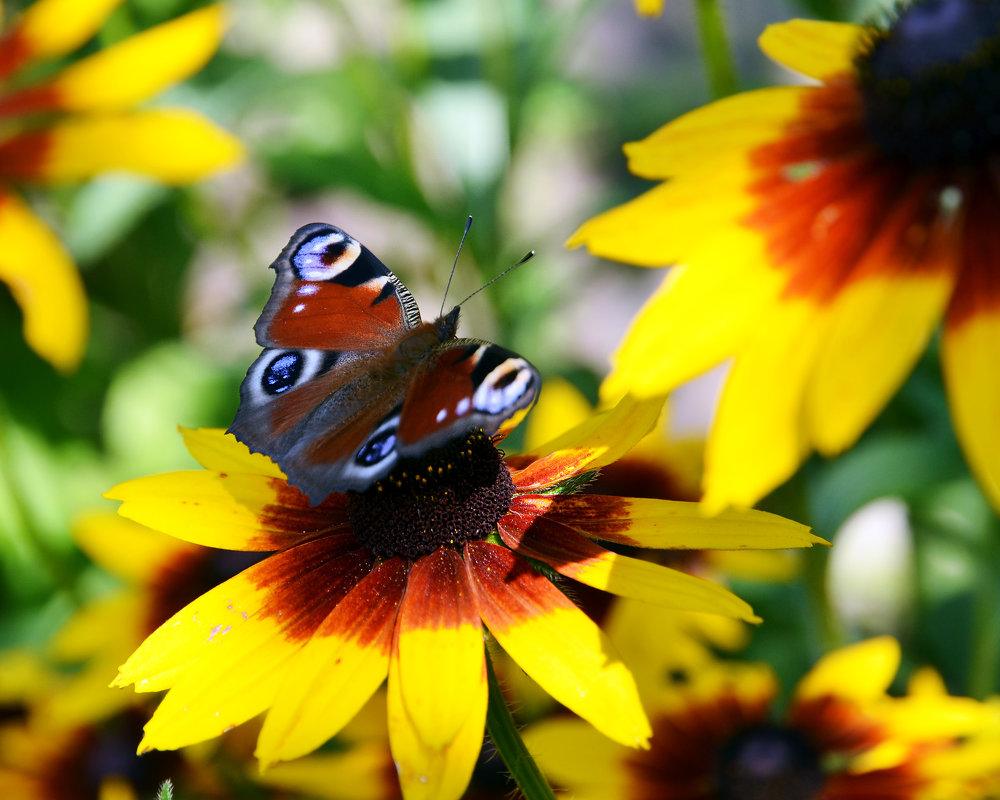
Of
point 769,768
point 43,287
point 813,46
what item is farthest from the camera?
point 43,287

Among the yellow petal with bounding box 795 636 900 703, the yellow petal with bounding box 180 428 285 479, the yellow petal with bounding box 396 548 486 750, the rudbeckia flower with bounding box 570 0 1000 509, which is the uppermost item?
the rudbeckia flower with bounding box 570 0 1000 509

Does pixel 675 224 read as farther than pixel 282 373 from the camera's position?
No

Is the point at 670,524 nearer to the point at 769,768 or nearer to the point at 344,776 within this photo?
the point at 769,768

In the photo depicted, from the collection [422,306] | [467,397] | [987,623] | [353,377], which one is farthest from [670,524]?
[422,306]

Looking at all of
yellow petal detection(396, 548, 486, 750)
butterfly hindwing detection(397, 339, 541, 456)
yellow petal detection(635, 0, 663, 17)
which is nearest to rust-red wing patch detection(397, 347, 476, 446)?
butterfly hindwing detection(397, 339, 541, 456)

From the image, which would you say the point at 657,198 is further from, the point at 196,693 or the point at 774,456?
the point at 196,693

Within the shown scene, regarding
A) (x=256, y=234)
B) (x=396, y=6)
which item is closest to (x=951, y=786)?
(x=396, y=6)

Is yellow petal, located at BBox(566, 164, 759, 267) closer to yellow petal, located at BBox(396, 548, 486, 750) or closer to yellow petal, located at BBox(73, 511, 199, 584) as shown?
yellow petal, located at BBox(396, 548, 486, 750)
